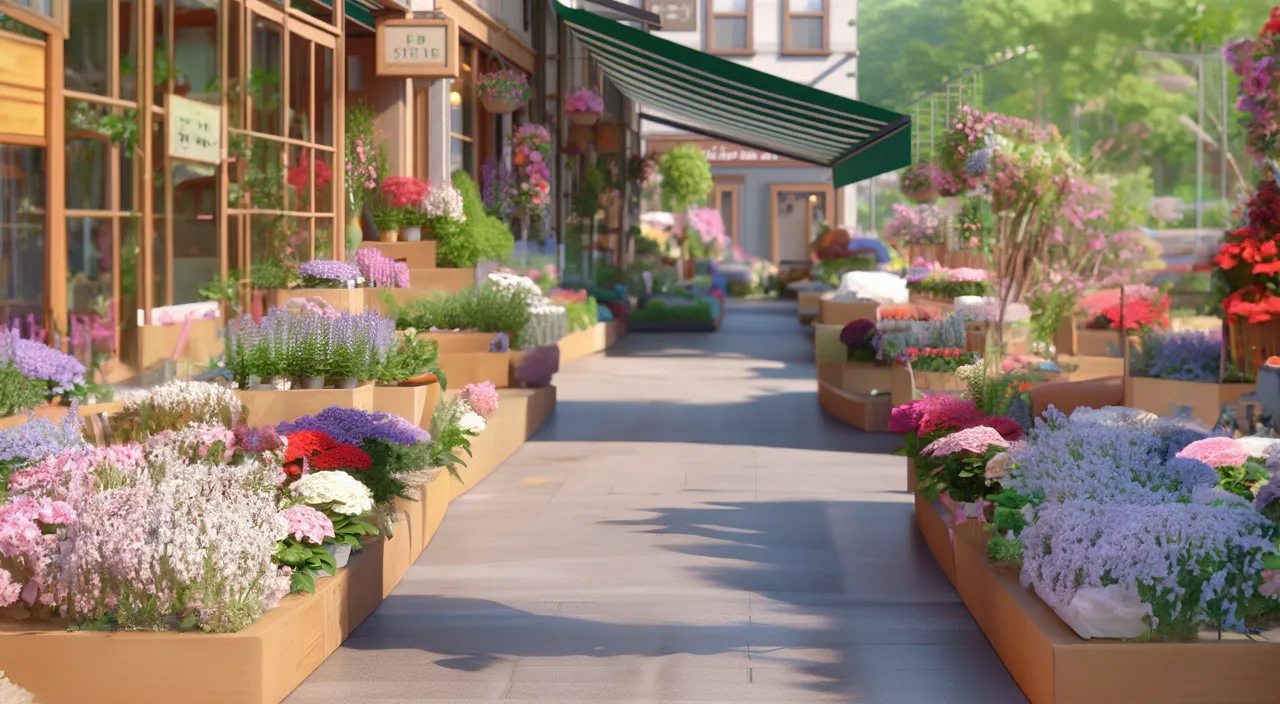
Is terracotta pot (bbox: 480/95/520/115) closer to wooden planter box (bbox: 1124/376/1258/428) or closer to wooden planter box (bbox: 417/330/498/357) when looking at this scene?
wooden planter box (bbox: 417/330/498/357)

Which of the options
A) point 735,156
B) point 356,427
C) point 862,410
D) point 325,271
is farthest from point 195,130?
point 735,156

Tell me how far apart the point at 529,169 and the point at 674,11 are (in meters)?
19.0

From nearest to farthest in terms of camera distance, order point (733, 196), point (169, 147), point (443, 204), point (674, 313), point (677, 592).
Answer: point (677, 592)
point (169, 147)
point (443, 204)
point (674, 313)
point (733, 196)

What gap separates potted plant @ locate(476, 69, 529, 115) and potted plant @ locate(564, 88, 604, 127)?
4.11 meters

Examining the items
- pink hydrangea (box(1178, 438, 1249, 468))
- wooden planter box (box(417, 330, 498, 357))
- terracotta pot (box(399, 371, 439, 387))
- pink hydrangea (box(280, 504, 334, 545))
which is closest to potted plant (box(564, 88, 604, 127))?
wooden planter box (box(417, 330, 498, 357))

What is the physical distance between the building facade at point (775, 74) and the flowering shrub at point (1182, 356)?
1064 inches

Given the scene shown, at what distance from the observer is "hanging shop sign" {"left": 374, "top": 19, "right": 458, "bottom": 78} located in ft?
46.8

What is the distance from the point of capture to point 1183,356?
8.74 m

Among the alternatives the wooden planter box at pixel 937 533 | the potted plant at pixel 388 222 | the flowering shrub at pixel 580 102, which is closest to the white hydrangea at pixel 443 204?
the potted plant at pixel 388 222

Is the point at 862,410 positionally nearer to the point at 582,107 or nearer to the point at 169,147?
the point at 169,147

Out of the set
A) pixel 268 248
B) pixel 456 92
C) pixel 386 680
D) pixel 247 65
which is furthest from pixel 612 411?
pixel 386 680

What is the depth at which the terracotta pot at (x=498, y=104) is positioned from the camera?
59.4ft

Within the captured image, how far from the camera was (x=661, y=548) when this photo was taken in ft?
24.1

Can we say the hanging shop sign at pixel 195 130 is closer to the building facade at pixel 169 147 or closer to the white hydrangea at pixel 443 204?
the building facade at pixel 169 147
